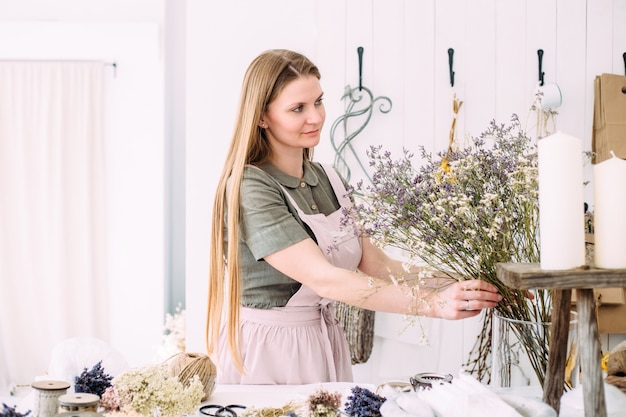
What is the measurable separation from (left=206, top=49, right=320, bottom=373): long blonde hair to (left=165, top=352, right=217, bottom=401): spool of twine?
325 mm

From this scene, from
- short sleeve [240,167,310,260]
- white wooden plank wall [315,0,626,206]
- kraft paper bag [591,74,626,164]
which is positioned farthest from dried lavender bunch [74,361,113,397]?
kraft paper bag [591,74,626,164]

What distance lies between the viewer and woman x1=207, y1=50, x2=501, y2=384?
1.54 meters

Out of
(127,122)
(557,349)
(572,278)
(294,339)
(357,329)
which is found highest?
(127,122)

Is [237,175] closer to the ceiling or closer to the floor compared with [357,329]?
closer to the ceiling

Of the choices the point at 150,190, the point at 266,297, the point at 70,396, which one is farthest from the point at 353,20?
the point at 70,396

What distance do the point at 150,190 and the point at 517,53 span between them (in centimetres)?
218

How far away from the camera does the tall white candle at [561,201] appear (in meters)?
0.84

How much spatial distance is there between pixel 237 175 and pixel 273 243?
194 millimetres

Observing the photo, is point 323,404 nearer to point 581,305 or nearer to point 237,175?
point 581,305

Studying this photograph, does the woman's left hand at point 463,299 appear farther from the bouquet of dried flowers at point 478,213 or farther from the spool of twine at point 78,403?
the spool of twine at point 78,403

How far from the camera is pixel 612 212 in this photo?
86 cm

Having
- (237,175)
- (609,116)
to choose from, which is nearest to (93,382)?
(237,175)

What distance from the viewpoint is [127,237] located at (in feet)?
12.9

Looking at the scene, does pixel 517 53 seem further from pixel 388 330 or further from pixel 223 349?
pixel 223 349
